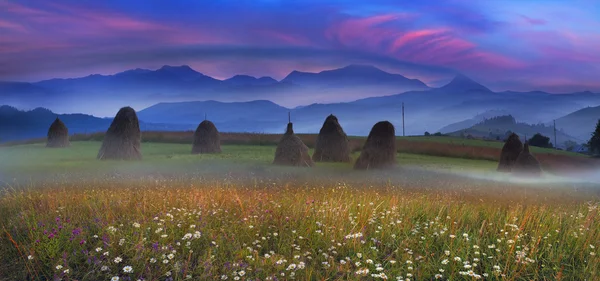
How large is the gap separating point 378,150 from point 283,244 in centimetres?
1881

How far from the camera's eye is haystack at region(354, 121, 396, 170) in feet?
89.1

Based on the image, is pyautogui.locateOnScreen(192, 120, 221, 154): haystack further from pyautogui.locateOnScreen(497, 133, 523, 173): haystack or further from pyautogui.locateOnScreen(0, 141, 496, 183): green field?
pyautogui.locateOnScreen(497, 133, 523, 173): haystack

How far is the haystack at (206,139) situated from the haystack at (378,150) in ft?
47.2

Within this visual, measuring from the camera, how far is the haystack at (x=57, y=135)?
43.8 metres

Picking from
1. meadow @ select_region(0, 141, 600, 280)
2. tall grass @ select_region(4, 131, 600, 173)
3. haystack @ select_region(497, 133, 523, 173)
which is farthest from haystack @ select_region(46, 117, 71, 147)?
haystack @ select_region(497, 133, 523, 173)

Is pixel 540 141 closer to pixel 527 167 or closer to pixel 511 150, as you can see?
pixel 511 150

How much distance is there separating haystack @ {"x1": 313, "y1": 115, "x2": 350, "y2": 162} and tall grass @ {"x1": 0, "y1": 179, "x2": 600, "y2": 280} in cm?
2060

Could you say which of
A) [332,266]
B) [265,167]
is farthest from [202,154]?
[332,266]

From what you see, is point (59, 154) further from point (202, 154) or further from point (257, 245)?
point (257, 245)

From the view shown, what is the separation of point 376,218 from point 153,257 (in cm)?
481

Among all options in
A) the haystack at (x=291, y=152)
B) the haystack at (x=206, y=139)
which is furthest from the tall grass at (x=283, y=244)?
the haystack at (x=206, y=139)

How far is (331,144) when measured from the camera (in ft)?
108

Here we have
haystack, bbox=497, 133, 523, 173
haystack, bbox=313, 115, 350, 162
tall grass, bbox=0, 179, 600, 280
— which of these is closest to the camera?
tall grass, bbox=0, 179, 600, 280

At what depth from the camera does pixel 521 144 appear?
1124 inches
